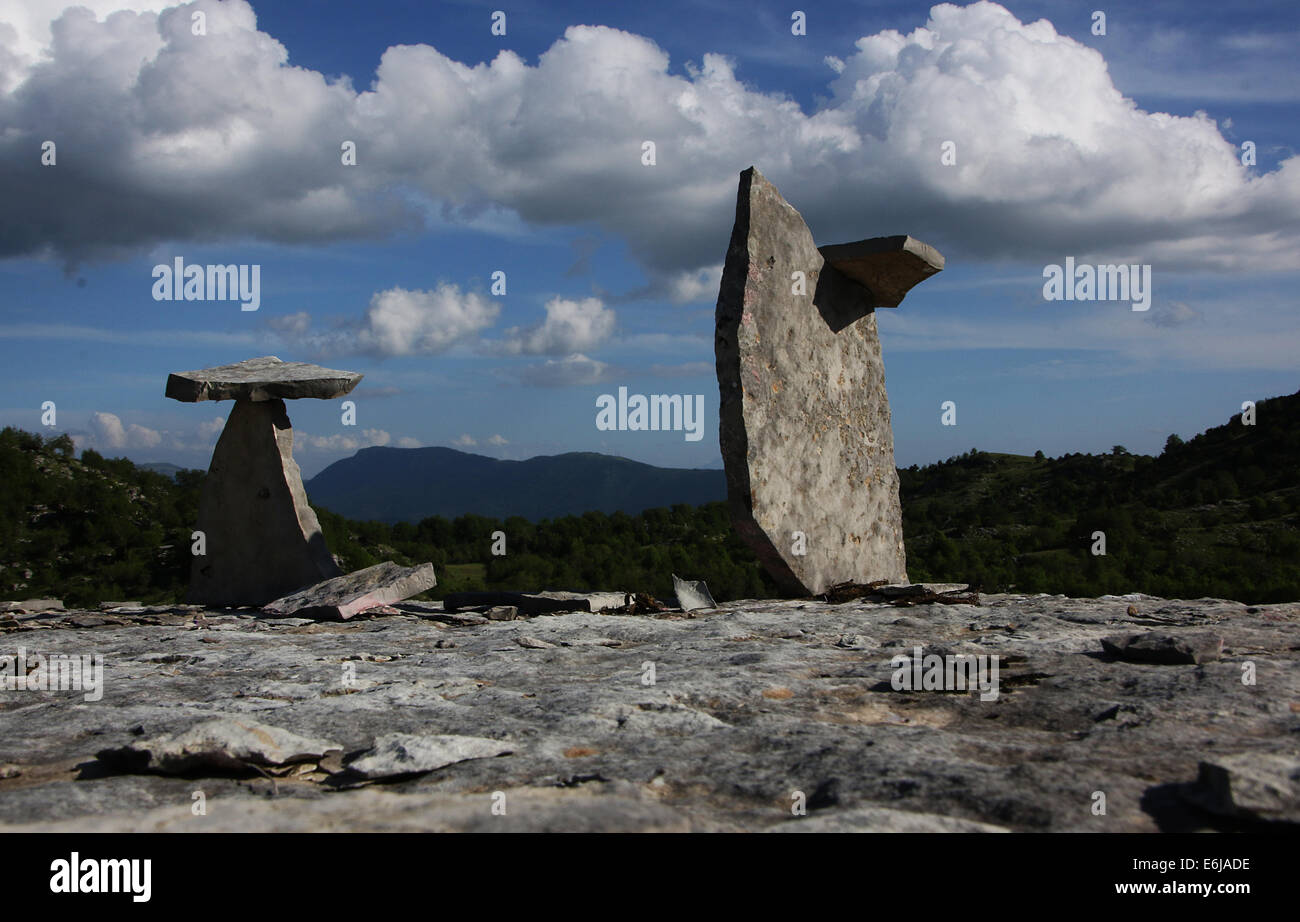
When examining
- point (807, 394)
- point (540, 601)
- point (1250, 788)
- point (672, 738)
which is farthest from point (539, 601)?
point (1250, 788)

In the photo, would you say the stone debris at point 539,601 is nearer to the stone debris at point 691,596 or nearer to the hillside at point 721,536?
the stone debris at point 691,596

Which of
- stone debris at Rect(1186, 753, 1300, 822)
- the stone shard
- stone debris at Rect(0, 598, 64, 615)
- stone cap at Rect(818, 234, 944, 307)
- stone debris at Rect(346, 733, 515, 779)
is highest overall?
stone cap at Rect(818, 234, 944, 307)

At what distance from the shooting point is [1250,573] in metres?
14.6

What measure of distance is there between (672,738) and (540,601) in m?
4.37

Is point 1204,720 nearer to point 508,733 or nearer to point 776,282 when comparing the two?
point 508,733

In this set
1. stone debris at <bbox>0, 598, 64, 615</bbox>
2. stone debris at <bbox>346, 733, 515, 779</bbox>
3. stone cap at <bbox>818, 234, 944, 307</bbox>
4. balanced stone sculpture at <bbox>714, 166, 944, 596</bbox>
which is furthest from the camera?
stone cap at <bbox>818, 234, 944, 307</bbox>

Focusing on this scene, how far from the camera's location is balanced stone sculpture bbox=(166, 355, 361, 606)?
31.5 feet

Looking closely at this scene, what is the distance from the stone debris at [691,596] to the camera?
24.5 ft

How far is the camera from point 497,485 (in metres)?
106

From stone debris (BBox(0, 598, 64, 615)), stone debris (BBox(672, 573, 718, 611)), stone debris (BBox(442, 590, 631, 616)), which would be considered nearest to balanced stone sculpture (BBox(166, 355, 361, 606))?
stone debris (BBox(0, 598, 64, 615))

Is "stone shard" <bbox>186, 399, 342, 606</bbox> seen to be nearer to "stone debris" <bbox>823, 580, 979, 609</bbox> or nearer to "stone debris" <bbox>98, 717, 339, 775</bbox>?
"stone debris" <bbox>823, 580, 979, 609</bbox>

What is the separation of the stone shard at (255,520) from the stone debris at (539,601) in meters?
2.24

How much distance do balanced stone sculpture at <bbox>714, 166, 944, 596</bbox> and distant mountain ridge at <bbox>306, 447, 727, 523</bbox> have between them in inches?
2740

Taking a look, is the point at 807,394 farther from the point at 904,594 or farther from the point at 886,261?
the point at 904,594
